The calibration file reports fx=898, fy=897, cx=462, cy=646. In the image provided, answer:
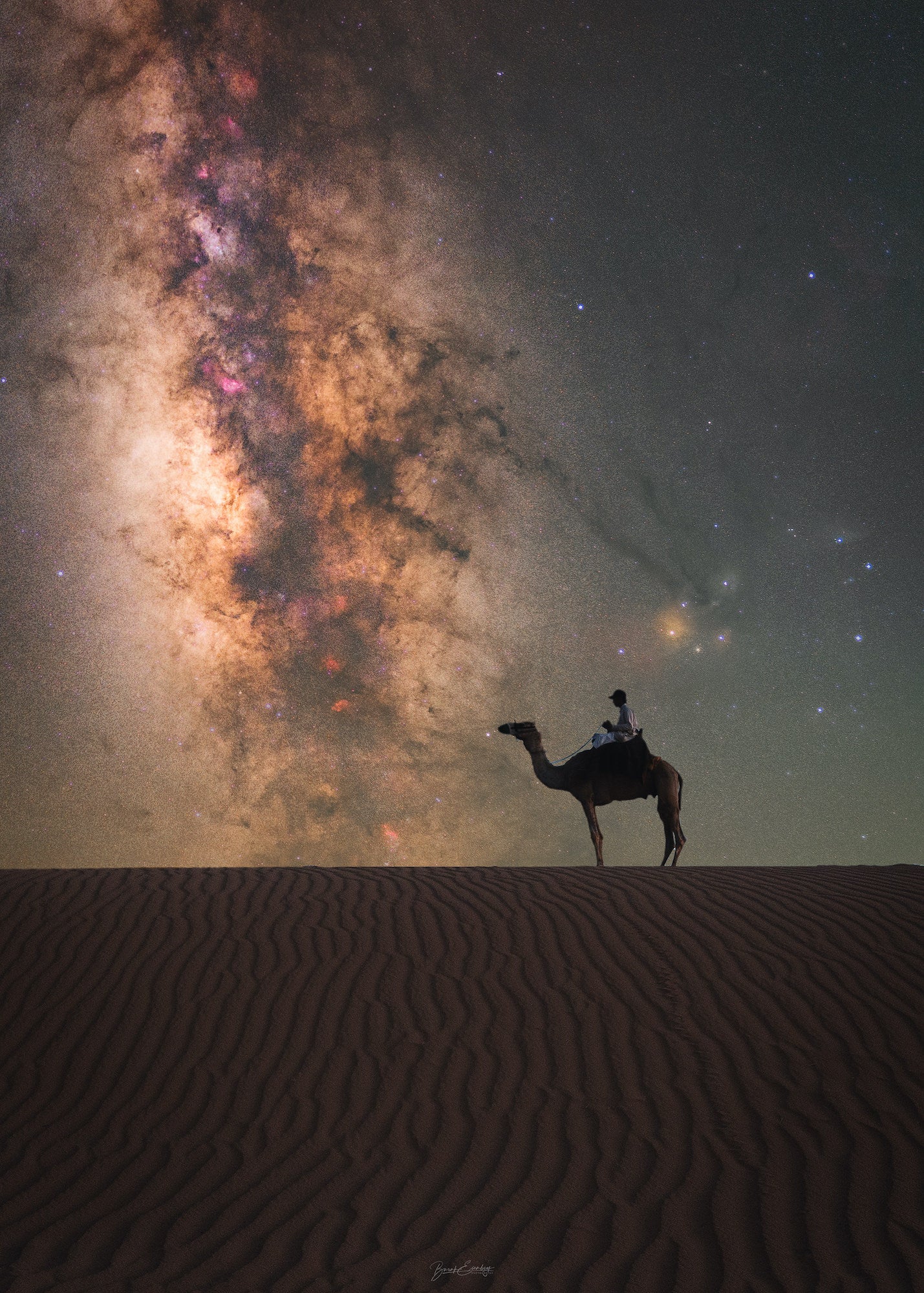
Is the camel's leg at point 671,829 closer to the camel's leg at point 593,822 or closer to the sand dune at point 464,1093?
the camel's leg at point 593,822

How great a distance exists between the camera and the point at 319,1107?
20.6 ft

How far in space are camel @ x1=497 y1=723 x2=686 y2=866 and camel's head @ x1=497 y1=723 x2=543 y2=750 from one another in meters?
0.99

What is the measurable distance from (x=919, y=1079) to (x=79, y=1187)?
5.59m

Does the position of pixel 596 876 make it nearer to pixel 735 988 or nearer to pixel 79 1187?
pixel 735 988

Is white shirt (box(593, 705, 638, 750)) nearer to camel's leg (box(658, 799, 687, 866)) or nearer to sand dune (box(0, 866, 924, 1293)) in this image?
camel's leg (box(658, 799, 687, 866))

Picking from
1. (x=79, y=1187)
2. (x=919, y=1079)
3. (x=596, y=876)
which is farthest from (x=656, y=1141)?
(x=596, y=876)

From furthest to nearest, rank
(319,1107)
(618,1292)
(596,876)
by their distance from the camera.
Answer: (596,876)
(319,1107)
(618,1292)

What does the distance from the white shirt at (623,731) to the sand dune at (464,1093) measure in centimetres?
559

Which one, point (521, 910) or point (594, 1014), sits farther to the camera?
point (521, 910)

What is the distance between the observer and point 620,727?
1594cm

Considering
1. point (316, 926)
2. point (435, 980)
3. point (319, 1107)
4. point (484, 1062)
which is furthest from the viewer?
point (316, 926)

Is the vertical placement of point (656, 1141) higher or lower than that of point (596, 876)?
lower

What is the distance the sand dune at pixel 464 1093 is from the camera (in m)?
4.65
